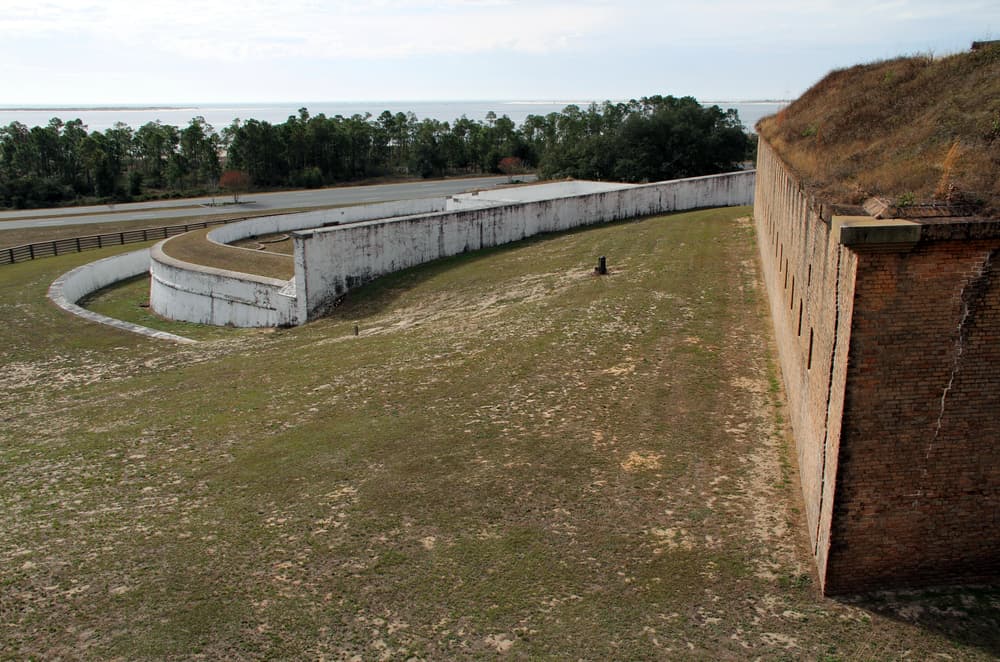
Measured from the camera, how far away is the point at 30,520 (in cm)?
976

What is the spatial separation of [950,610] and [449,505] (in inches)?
206

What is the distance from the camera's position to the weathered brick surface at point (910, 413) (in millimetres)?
6562

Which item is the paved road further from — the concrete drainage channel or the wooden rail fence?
the concrete drainage channel

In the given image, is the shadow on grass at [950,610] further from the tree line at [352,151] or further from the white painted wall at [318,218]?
the tree line at [352,151]

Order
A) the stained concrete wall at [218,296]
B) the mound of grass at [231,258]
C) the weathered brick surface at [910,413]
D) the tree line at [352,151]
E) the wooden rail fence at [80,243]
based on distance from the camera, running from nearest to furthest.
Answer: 1. the weathered brick surface at [910,413]
2. the stained concrete wall at [218,296]
3. the mound of grass at [231,258]
4. the wooden rail fence at [80,243]
5. the tree line at [352,151]

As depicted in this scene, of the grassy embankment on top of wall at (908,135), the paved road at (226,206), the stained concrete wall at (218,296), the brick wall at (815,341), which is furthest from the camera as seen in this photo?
the paved road at (226,206)

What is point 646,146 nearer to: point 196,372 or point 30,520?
point 196,372

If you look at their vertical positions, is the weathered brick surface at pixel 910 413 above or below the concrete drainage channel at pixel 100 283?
above

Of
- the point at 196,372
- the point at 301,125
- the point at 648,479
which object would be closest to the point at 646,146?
the point at 301,125

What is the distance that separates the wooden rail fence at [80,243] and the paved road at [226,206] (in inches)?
280

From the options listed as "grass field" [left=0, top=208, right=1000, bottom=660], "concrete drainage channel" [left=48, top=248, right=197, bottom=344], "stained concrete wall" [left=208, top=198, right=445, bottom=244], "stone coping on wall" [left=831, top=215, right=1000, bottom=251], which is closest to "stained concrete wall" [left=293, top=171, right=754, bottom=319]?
"concrete drainage channel" [left=48, top=248, right=197, bottom=344]

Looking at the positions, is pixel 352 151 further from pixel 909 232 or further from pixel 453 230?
pixel 909 232

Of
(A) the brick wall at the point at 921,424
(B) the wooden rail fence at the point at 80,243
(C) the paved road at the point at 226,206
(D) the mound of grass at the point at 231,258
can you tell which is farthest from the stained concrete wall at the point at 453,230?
(C) the paved road at the point at 226,206

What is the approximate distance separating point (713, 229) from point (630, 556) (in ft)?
62.8
